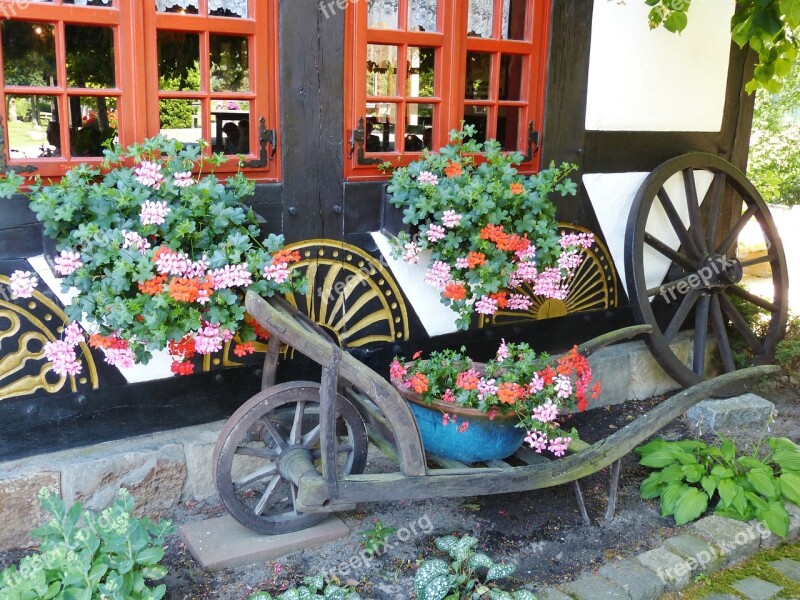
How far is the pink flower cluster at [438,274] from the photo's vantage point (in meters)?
3.84

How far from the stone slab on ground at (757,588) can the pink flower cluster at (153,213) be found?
276 centimetres

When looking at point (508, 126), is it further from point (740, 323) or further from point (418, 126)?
point (740, 323)

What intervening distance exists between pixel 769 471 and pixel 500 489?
1.49 m

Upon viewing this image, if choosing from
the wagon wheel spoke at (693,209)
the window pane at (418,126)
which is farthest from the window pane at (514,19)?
the wagon wheel spoke at (693,209)

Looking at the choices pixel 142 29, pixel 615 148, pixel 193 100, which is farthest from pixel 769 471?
pixel 142 29

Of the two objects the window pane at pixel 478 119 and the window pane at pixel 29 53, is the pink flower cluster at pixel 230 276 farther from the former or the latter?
the window pane at pixel 478 119

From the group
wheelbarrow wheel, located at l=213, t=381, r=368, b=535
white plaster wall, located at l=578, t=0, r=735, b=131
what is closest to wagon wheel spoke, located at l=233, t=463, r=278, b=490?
wheelbarrow wheel, located at l=213, t=381, r=368, b=535

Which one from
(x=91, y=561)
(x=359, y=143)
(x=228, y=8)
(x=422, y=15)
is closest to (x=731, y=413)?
(x=359, y=143)

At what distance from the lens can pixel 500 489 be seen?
3311mm

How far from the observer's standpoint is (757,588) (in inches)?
132

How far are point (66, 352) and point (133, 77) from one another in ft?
3.69

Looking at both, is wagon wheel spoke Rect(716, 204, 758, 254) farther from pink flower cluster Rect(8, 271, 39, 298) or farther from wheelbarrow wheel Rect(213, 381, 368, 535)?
pink flower cluster Rect(8, 271, 39, 298)

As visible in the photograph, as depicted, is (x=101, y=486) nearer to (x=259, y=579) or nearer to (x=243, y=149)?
(x=259, y=579)

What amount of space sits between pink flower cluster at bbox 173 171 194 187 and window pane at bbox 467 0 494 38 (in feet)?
5.84
